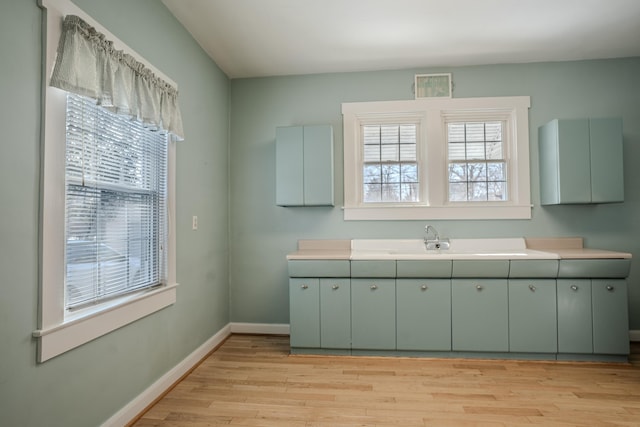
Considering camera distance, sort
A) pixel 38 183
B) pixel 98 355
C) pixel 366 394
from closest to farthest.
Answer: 1. pixel 38 183
2. pixel 98 355
3. pixel 366 394

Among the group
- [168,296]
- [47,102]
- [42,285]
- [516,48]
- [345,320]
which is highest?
[516,48]

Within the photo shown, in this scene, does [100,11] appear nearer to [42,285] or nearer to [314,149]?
[42,285]

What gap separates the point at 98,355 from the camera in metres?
1.89

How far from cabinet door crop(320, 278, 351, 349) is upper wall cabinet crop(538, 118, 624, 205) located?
2182 mm

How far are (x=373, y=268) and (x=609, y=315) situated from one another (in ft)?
6.62

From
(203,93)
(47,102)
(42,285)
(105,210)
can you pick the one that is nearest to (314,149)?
(203,93)

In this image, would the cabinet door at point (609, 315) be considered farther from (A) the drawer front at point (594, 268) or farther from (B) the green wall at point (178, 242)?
(B) the green wall at point (178, 242)

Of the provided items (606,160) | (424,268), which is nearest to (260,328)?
(424,268)

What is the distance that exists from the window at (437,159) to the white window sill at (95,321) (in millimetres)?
2062

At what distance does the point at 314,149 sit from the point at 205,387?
2275mm

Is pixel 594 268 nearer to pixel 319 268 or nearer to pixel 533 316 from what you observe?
pixel 533 316

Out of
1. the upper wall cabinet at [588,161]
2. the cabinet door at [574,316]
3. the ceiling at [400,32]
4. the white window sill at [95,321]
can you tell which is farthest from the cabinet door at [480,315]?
the white window sill at [95,321]

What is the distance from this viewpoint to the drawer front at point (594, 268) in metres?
2.85

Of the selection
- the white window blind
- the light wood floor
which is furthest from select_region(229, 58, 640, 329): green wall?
the white window blind
